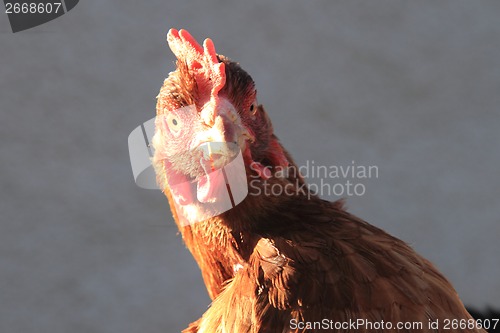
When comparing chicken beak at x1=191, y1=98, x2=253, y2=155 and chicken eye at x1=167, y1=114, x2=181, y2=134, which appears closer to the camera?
chicken beak at x1=191, y1=98, x2=253, y2=155

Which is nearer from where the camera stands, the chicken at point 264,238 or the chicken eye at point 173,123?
the chicken at point 264,238

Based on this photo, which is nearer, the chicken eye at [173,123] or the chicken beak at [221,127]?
the chicken beak at [221,127]

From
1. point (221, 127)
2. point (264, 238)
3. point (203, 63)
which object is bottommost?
point (264, 238)

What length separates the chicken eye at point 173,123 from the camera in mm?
1848

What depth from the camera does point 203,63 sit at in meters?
1.84

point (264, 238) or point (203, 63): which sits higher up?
point (203, 63)

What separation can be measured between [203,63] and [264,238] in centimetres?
45

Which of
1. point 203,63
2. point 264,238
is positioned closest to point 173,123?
point 203,63

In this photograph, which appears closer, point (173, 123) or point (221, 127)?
point (221, 127)

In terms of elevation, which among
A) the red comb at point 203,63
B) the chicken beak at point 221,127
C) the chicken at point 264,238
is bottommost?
the chicken at point 264,238

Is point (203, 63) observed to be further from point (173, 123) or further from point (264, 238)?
point (264, 238)

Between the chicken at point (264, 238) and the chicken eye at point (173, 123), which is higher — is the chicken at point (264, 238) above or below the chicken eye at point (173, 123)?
below

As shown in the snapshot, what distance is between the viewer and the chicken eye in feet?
6.06

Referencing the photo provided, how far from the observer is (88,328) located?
3.94 metres
